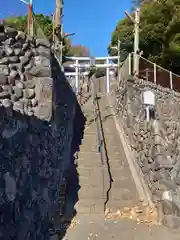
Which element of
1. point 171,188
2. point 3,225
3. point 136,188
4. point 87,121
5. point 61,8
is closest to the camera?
point 3,225

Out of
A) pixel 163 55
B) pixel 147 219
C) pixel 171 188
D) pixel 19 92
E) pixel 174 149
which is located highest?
pixel 163 55

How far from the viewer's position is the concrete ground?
244 inches

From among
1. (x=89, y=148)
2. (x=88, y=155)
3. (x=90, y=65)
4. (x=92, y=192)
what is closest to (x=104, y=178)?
(x=92, y=192)

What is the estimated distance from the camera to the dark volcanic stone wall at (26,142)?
14.8ft

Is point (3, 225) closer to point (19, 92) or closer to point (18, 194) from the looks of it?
point (18, 194)

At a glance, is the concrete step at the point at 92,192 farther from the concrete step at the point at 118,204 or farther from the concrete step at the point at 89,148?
the concrete step at the point at 89,148

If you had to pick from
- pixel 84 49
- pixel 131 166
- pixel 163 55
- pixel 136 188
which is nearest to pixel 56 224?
pixel 136 188

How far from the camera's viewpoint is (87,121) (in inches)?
472

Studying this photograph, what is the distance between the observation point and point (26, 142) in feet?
17.3

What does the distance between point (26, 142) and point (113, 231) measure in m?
2.41

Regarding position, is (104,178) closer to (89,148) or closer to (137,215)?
(137,215)

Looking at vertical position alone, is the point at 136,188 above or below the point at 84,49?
below

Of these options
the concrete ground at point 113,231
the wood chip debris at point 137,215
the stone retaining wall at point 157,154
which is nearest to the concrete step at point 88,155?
the stone retaining wall at point 157,154

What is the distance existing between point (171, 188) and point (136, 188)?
95 cm
